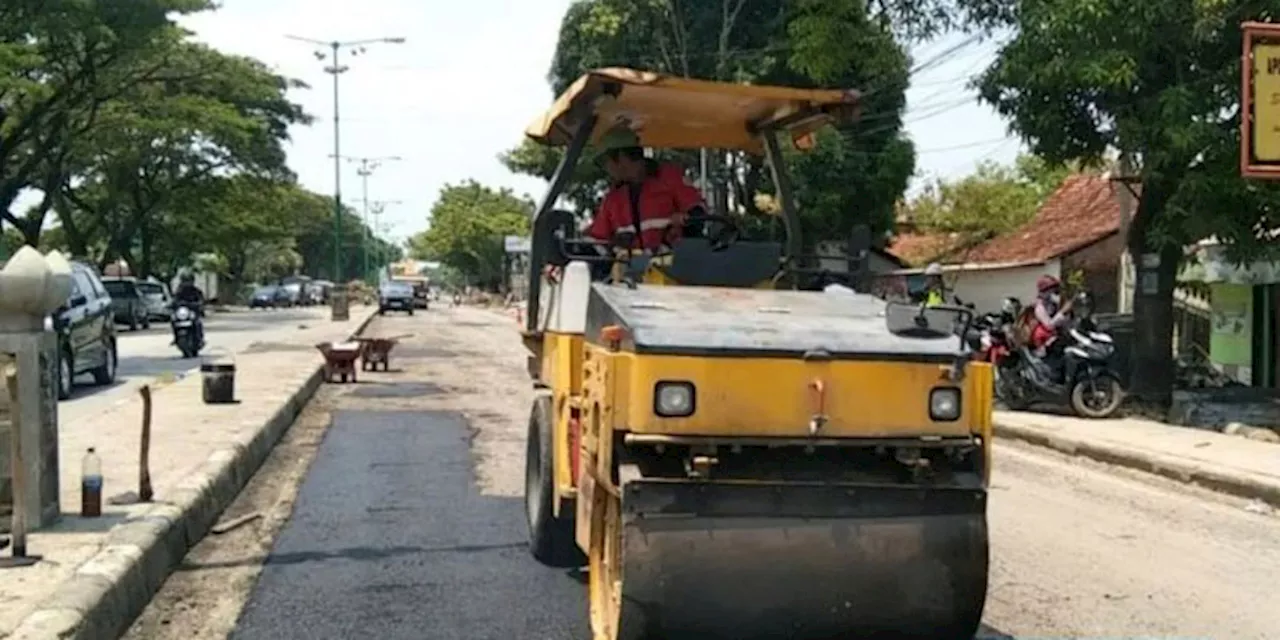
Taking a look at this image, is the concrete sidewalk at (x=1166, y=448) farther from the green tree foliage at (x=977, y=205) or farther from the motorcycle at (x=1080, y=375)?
the green tree foliage at (x=977, y=205)

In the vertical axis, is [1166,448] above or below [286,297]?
below

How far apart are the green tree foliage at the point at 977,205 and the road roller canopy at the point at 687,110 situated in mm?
31934

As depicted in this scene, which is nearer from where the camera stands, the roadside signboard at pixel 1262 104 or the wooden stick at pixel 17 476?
the wooden stick at pixel 17 476

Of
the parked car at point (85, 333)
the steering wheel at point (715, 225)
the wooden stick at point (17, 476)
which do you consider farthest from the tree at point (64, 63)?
the steering wheel at point (715, 225)

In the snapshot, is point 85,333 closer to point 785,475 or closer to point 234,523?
point 234,523

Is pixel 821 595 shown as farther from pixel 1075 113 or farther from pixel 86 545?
pixel 1075 113

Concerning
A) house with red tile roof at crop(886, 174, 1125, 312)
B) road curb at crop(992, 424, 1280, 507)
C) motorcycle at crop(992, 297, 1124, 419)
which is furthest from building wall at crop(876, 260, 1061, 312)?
road curb at crop(992, 424, 1280, 507)

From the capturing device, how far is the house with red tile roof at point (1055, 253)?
30.4 meters

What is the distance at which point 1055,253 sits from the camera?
30500 mm

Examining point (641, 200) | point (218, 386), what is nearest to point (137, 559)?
point (641, 200)

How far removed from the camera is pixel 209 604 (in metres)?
6.88

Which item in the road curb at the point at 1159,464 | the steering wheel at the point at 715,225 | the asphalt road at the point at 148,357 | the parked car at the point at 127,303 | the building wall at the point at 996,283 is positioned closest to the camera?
the steering wheel at the point at 715,225

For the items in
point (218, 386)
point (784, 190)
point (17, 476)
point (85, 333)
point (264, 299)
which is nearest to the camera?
point (17, 476)

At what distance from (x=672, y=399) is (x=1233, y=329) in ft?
59.3
